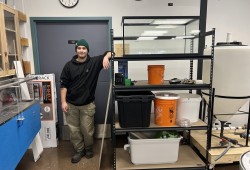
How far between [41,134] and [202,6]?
2.96 m

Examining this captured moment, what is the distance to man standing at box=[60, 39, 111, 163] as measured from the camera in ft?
7.73

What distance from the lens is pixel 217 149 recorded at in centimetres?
202

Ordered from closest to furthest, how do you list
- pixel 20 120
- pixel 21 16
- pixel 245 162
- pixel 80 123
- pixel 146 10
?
pixel 245 162, pixel 20 120, pixel 80 123, pixel 21 16, pixel 146 10

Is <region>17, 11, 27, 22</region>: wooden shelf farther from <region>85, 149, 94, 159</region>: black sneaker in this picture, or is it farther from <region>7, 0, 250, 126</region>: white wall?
<region>85, 149, 94, 159</region>: black sneaker

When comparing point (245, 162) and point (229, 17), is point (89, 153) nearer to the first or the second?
point (245, 162)

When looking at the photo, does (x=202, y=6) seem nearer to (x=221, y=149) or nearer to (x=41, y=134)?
(x=221, y=149)

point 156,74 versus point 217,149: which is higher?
point 156,74

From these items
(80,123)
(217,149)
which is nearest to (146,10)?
(80,123)

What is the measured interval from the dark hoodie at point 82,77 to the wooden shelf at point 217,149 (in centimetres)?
143

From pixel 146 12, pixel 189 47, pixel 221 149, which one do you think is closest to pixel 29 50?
pixel 146 12

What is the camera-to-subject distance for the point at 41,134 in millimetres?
2758

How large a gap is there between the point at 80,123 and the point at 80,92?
0.43 m

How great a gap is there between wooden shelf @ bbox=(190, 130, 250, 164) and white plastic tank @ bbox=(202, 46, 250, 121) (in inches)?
15.7

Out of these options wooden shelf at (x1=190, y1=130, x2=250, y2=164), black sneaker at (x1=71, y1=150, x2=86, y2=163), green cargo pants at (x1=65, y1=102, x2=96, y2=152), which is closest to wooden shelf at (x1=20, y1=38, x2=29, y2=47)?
green cargo pants at (x1=65, y1=102, x2=96, y2=152)
